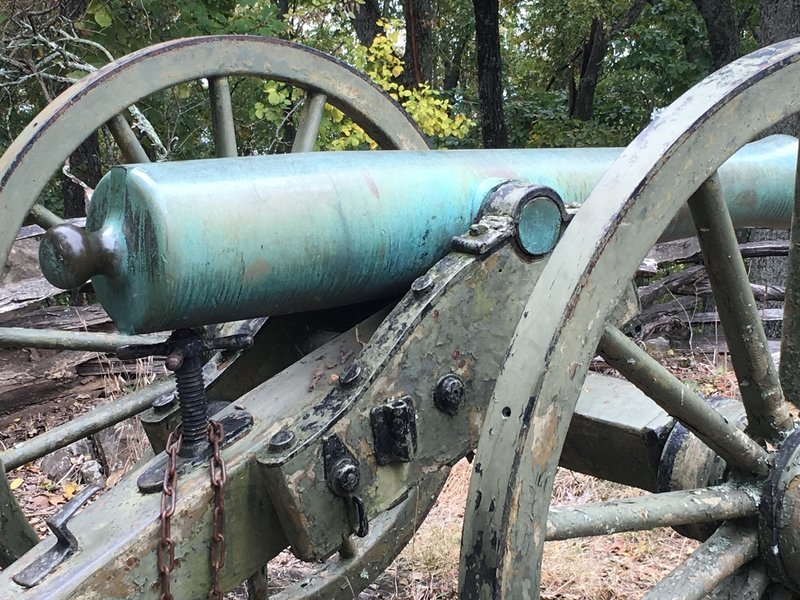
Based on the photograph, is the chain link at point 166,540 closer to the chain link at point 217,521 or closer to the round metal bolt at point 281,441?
the chain link at point 217,521

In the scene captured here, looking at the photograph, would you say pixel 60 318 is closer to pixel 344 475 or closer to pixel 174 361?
pixel 174 361

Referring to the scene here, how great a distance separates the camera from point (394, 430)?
1671 mm

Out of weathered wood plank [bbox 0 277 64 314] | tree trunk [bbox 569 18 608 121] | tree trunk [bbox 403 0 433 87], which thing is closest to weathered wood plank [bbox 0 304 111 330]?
weathered wood plank [bbox 0 277 64 314]

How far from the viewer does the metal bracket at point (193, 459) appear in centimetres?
165

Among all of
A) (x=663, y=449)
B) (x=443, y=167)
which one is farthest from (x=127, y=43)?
(x=663, y=449)

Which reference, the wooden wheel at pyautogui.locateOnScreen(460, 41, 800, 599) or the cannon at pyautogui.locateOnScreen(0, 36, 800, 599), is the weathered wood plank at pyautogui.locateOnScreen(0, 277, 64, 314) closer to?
the cannon at pyautogui.locateOnScreen(0, 36, 800, 599)

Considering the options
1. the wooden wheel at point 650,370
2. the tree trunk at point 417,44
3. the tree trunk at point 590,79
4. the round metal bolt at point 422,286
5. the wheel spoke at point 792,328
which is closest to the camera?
the wooden wheel at point 650,370

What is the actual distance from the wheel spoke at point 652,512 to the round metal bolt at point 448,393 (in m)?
0.31

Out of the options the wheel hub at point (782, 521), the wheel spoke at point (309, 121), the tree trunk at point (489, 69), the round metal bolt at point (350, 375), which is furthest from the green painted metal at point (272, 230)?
the tree trunk at point (489, 69)

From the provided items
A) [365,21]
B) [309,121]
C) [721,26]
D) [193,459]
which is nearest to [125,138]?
[309,121]

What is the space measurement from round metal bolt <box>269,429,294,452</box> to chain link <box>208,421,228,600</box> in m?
0.10

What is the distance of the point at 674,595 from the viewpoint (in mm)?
1594

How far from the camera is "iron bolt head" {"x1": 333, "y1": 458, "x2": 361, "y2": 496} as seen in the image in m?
1.61

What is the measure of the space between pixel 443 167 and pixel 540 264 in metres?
0.31
